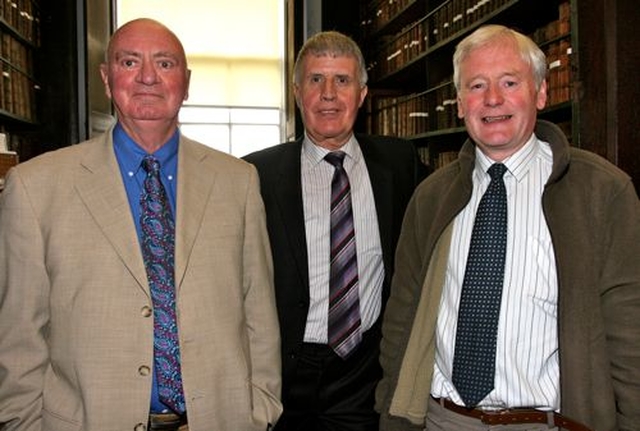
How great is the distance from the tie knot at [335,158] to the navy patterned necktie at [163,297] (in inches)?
32.8

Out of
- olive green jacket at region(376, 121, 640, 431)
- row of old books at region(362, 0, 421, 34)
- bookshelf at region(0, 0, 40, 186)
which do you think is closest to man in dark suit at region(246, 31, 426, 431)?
olive green jacket at region(376, 121, 640, 431)

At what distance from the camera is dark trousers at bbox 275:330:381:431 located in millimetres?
2229

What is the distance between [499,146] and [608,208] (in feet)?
1.02

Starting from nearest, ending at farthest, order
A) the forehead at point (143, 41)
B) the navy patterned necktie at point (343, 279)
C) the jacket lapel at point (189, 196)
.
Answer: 1. the jacket lapel at point (189, 196)
2. the forehead at point (143, 41)
3. the navy patterned necktie at point (343, 279)

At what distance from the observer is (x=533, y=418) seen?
5.20 ft

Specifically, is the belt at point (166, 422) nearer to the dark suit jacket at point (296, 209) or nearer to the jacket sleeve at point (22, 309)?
the jacket sleeve at point (22, 309)

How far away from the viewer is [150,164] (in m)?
1.76

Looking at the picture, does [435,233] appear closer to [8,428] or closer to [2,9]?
[8,428]

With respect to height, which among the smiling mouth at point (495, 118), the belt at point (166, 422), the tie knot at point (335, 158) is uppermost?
the smiling mouth at point (495, 118)

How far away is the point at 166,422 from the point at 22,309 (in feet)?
1.40

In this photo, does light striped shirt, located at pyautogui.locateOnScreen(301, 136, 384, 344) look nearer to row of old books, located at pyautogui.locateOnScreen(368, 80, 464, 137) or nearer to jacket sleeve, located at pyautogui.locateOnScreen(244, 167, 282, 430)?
jacket sleeve, located at pyautogui.locateOnScreen(244, 167, 282, 430)

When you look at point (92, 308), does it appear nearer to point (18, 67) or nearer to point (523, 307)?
point (523, 307)

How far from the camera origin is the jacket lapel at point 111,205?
5.26 feet

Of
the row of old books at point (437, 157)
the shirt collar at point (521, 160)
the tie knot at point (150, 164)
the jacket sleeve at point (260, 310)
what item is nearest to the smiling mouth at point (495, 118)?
the shirt collar at point (521, 160)
